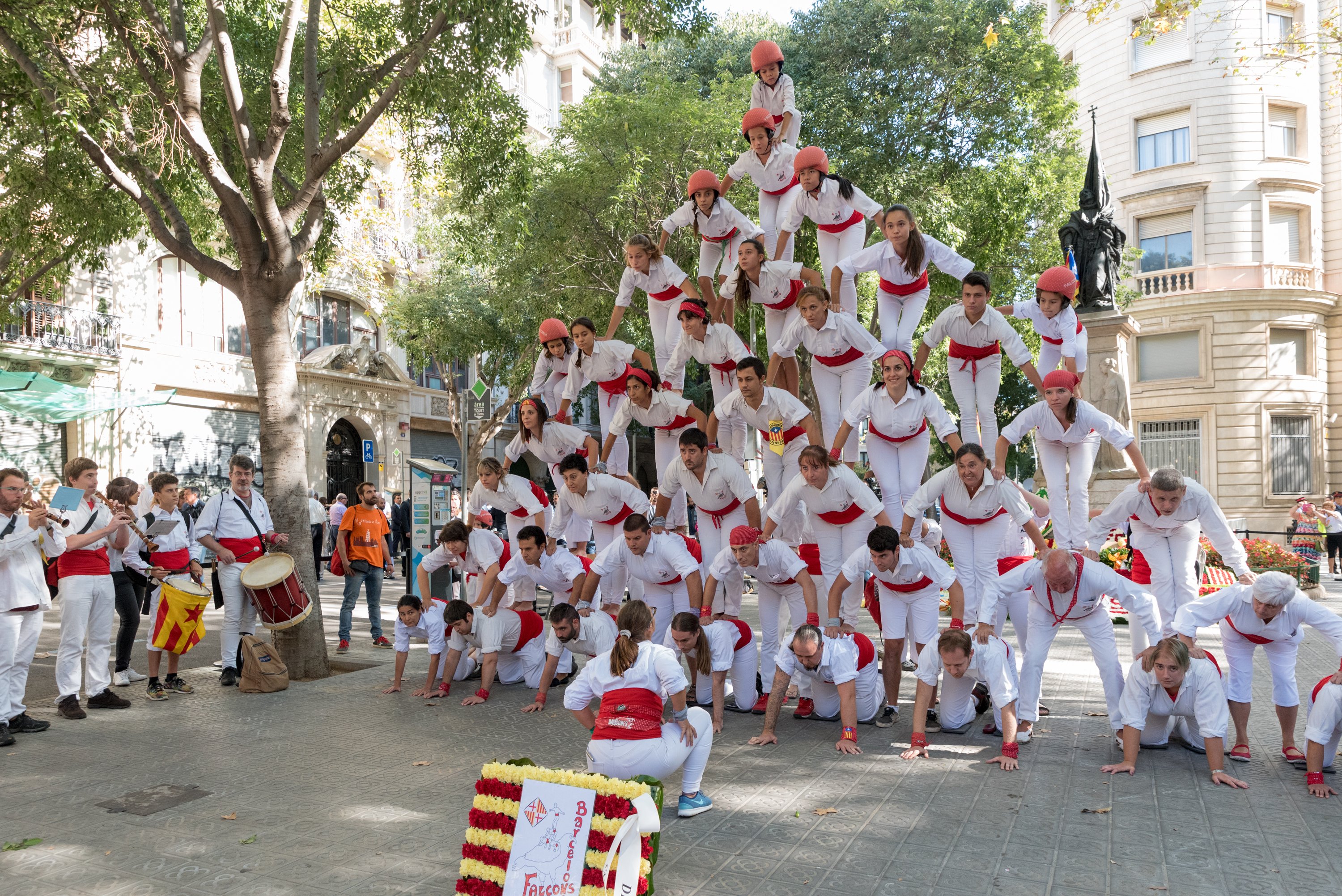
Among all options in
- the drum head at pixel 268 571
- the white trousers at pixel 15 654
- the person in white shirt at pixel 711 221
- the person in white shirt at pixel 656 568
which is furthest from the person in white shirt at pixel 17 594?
the person in white shirt at pixel 711 221

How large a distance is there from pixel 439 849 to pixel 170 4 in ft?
28.4

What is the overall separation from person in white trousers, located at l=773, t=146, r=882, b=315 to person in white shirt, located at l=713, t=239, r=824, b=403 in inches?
10.3

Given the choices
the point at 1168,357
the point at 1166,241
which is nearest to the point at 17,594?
the point at 1168,357

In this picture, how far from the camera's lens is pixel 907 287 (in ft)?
30.2

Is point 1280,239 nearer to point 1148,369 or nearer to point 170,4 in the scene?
point 1148,369

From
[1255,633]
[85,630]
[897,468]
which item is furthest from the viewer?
[897,468]

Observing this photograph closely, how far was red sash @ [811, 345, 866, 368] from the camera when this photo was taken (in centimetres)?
908

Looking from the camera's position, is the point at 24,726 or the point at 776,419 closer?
the point at 24,726

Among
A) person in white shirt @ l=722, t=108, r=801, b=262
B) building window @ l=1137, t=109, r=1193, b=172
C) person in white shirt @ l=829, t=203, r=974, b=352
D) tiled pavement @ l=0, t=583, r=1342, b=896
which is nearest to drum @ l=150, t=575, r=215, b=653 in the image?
tiled pavement @ l=0, t=583, r=1342, b=896

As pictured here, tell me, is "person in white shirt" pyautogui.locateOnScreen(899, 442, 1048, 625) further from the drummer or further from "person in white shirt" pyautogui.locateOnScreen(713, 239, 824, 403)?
the drummer

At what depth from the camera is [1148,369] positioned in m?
30.6

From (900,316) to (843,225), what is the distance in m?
1.17

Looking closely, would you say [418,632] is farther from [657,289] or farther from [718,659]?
[657,289]

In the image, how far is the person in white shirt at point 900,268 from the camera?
8.75 m
